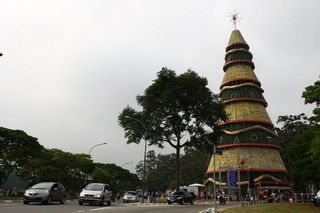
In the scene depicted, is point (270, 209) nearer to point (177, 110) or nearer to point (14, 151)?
point (177, 110)

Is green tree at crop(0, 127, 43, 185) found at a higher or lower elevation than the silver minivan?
higher

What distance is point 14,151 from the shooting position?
58.4 metres

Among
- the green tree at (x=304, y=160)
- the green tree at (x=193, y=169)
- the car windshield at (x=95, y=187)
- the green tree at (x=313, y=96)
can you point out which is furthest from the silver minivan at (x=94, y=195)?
the green tree at (x=193, y=169)

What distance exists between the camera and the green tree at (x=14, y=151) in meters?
58.2

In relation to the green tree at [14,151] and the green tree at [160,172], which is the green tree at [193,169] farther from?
the green tree at [14,151]

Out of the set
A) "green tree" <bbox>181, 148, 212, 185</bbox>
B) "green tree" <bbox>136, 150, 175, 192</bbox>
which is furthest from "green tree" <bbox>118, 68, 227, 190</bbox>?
"green tree" <bbox>136, 150, 175, 192</bbox>

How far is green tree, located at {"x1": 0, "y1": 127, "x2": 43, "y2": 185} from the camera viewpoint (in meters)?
58.2

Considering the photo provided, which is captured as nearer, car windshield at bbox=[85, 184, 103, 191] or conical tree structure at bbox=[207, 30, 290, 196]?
car windshield at bbox=[85, 184, 103, 191]

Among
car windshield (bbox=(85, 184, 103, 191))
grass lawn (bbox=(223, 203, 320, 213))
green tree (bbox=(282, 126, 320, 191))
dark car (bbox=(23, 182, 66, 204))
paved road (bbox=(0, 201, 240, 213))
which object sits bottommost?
paved road (bbox=(0, 201, 240, 213))

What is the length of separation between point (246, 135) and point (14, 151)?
40658 millimetres

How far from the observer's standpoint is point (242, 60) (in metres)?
80.2

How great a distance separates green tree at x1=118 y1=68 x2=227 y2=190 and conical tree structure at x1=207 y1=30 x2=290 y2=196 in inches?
982

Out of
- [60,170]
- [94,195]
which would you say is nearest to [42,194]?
[94,195]

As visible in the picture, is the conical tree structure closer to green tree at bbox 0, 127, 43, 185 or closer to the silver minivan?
green tree at bbox 0, 127, 43, 185
